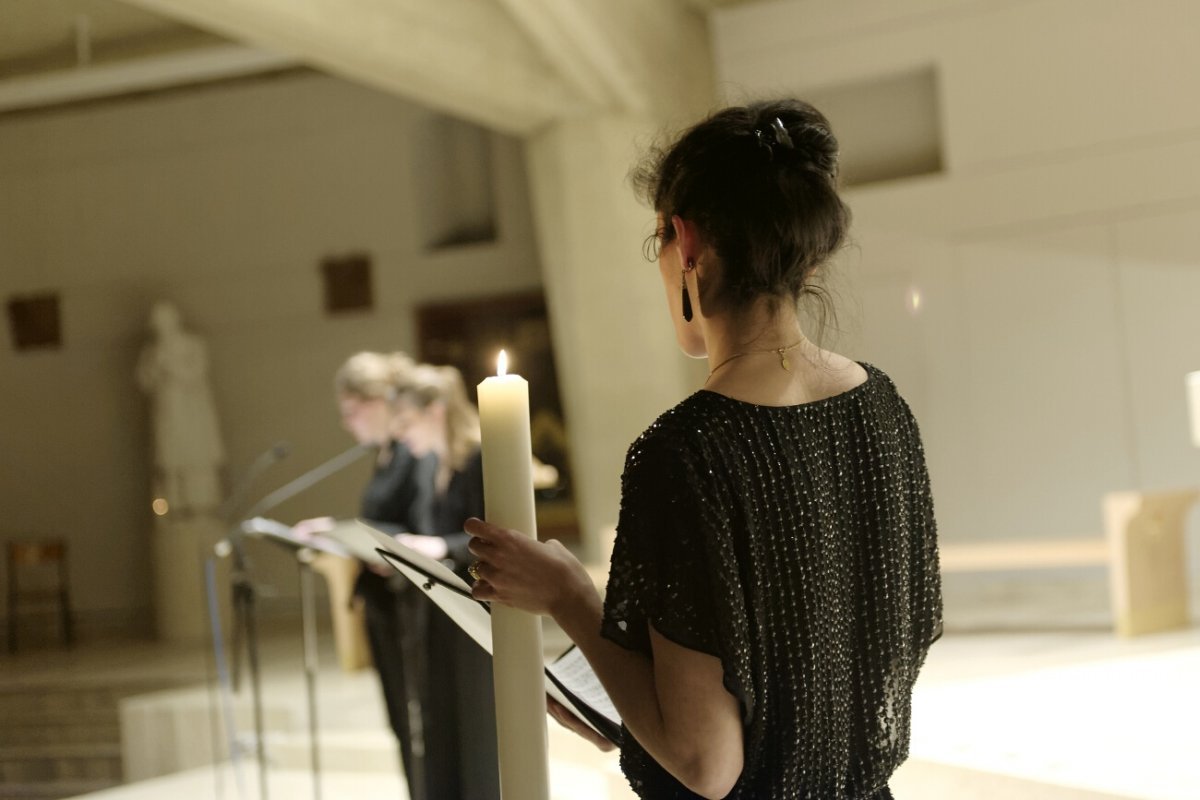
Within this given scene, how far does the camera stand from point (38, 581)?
10.9 m

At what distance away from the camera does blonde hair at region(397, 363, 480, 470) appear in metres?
4.30

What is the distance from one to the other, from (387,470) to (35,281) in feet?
25.9

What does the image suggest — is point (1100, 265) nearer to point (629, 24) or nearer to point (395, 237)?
point (629, 24)

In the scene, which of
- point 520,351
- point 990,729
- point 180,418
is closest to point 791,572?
point 990,729

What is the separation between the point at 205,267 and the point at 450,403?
7267 millimetres

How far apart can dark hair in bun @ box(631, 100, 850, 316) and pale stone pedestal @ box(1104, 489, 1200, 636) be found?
5486 millimetres

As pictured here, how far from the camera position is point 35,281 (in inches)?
443

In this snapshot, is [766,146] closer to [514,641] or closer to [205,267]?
[514,641]

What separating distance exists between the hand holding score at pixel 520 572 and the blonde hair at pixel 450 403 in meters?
3.22

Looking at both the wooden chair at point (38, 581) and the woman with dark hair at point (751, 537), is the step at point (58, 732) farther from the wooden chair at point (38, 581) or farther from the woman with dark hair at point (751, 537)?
the woman with dark hair at point (751, 537)

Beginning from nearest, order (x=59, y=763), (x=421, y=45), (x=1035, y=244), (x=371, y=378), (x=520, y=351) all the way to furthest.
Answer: (x=371, y=378) < (x=421, y=45) < (x=59, y=763) < (x=1035, y=244) < (x=520, y=351)

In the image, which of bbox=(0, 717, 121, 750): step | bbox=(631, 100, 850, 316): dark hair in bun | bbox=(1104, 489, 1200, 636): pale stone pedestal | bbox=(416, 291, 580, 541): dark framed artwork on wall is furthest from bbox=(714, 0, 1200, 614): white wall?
bbox=(631, 100, 850, 316): dark hair in bun

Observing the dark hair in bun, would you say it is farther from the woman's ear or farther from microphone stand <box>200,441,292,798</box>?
microphone stand <box>200,441,292,798</box>

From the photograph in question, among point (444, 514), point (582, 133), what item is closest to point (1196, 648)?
point (444, 514)
